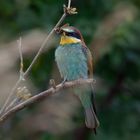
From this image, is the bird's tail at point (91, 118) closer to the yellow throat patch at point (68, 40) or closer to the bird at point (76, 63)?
the bird at point (76, 63)

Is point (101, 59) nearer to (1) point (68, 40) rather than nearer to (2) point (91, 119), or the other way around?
(1) point (68, 40)

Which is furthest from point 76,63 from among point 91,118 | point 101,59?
point 101,59

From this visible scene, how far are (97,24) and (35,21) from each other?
1.87 ft

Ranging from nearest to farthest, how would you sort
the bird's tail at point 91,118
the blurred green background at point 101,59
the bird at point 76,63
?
the bird's tail at point 91,118 < the bird at point 76,63 < the blurred green background at point 101,59

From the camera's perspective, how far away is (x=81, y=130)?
622cm

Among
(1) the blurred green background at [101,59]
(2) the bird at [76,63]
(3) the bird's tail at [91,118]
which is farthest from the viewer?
(1) the blurred green background at [101,59]

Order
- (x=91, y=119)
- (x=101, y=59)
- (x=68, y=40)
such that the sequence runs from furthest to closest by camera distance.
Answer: (x=101, y=59) < (x=68, y=40) < (x=91, y=119)

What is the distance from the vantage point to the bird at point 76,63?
10.8ft

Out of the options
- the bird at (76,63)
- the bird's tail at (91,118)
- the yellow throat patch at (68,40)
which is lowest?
the bird's tail at (91,118)

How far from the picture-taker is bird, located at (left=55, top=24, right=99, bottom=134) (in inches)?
130

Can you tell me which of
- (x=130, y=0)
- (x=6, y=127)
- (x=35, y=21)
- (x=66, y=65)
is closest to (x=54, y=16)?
(x=35, y=21)

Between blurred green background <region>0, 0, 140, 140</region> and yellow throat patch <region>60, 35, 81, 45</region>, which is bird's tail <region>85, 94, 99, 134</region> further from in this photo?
blurred green background <region>0, 0, 140, 140</region>

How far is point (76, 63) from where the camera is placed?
3.45 metres

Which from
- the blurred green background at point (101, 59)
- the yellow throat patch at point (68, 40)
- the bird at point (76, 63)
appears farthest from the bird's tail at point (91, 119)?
the blurred green background at point (101, 59)
